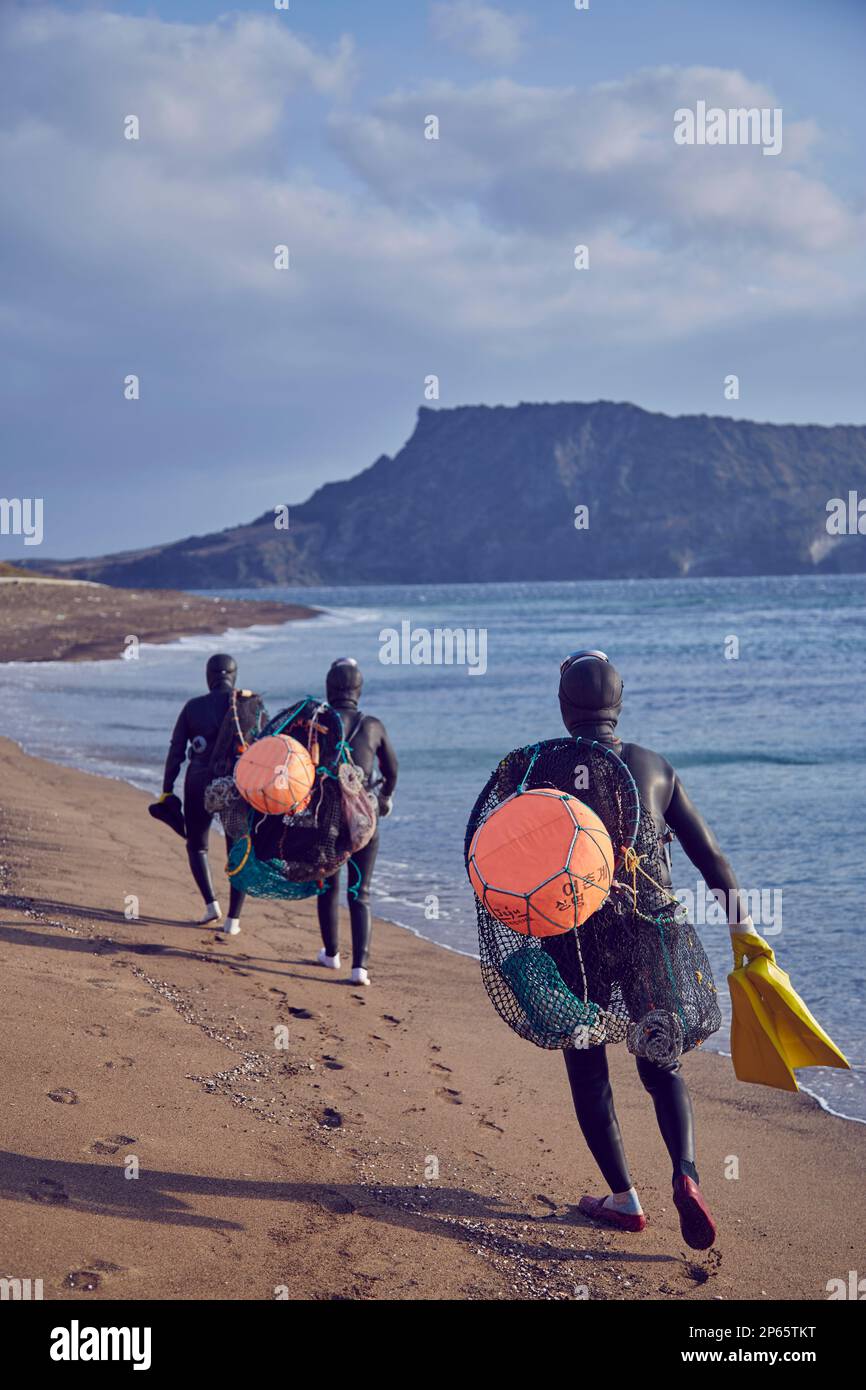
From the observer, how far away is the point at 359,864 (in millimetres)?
7359

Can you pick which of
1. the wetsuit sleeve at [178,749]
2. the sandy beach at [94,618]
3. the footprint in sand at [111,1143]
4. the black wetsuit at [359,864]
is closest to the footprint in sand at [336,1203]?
the footprint in sand at [111,1143]

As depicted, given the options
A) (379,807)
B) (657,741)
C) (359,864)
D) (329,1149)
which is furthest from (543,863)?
(657,741)

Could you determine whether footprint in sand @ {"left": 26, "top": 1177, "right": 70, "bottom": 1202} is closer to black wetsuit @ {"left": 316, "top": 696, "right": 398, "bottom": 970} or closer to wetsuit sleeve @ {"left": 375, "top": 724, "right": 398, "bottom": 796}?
black wetsuit @ {"left": 316, "top": 696, "right": 398, "bottom": 970}

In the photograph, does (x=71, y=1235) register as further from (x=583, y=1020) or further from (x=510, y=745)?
(x=510, y=745)

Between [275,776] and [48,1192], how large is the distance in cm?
302

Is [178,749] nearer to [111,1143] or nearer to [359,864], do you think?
[359,864]

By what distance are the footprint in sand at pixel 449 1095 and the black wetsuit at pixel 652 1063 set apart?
129 centimetres

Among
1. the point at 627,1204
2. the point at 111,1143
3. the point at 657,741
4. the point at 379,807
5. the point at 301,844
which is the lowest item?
the point at 627,1204

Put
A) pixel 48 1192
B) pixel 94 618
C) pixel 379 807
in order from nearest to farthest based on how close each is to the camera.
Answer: pixel 48 1192 < pixel 379 807 < pixel 94 618

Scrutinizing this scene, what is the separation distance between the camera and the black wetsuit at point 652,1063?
4.01 metres

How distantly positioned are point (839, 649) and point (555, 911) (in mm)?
40076

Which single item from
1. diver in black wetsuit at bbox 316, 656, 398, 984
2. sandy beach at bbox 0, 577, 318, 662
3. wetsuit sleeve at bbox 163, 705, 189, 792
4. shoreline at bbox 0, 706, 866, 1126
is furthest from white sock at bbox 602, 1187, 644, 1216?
sandy beach at bbox 0, 577, 318, 662

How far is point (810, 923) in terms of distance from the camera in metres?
Result: 8.59
